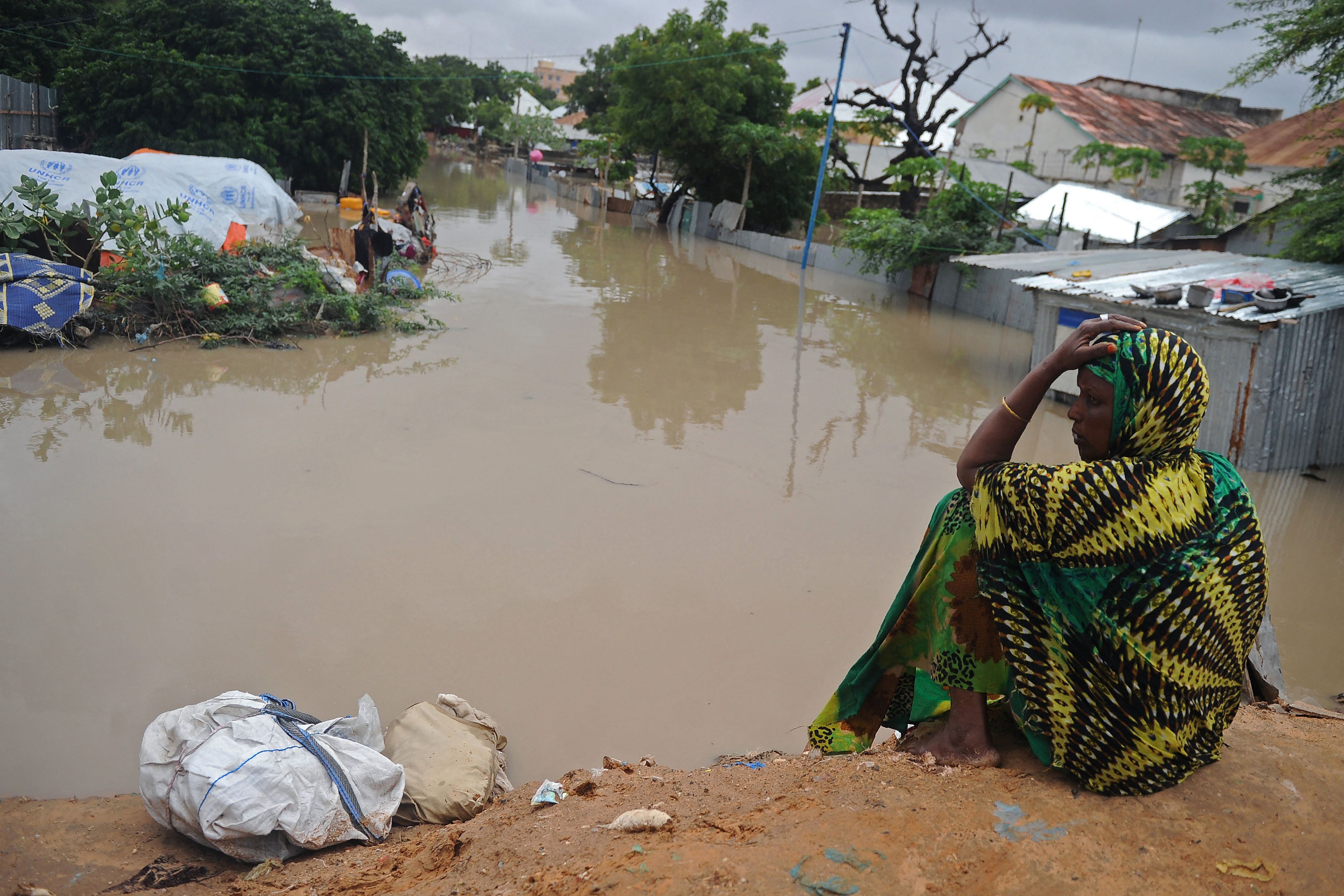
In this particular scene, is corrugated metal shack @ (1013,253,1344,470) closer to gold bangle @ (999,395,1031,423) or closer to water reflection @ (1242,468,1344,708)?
water reflection @ (1242,468,1344,708)

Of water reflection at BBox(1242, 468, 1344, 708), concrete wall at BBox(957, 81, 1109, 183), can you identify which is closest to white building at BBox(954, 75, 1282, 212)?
concrete wall at BBox(957, 81, 1109, 183)

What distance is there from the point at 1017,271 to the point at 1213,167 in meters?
10.3

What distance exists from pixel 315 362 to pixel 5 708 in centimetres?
627

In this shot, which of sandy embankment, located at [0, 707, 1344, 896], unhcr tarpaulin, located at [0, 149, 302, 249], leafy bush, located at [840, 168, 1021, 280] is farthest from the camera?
leafy bush, located at [840, 168, 1021, 280]

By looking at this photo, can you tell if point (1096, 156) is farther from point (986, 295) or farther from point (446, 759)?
point (446, 759)

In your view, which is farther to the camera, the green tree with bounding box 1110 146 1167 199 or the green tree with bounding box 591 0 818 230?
the green tree with bounding box 591 0 818 230

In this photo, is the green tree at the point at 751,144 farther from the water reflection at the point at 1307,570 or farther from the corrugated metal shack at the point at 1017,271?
the water reflection at the point at 1307,570

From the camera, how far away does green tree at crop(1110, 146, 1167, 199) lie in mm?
22000

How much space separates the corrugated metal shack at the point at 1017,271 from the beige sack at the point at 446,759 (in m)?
8.40

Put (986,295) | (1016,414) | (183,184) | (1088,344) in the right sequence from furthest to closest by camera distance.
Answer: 1. (986,295)
2. (183,184)
3. (1016,414)
4. (1088,344)

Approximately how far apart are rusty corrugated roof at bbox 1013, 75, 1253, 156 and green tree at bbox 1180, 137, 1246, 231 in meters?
2.57

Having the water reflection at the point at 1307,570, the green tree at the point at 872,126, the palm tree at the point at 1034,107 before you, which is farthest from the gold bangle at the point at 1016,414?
the palm tree at the point at 1034,107

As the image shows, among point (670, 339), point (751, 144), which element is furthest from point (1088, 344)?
point (751, 144)

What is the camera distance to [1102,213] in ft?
57.3
